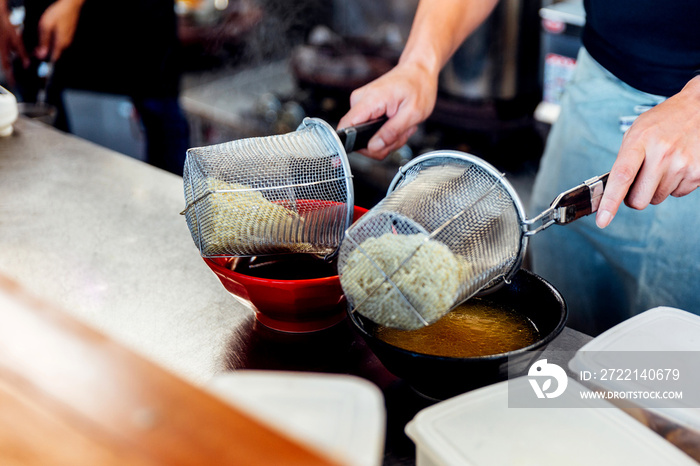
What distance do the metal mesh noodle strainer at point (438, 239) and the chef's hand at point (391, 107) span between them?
31cm

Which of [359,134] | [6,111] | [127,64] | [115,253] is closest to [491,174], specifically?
[359,134]

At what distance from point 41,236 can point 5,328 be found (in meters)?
1.11

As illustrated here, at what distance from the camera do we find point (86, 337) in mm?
517

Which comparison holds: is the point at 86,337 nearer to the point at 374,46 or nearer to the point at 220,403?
the point at 220,403

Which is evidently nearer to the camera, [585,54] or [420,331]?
[420,331]

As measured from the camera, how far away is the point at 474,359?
2.83 ft

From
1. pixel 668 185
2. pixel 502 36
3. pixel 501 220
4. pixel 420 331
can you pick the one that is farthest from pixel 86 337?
pixel 502 36

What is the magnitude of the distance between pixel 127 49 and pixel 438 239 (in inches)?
103

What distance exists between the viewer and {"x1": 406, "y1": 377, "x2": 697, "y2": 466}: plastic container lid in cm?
75

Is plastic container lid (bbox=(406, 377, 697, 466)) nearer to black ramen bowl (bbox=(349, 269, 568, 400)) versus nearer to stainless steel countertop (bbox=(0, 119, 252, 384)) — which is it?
black ramen bowl (bbox=(349, 269, 568, 400))

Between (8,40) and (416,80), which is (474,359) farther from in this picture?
(8,40)

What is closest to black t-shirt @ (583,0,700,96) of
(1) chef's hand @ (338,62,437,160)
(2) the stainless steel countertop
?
(1) chef's hand @ (338,62,437,160)

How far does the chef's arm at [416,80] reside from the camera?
1448 mm

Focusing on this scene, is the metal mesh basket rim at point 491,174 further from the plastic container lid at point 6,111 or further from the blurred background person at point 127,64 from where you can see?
the blurred background person at point 127,64
